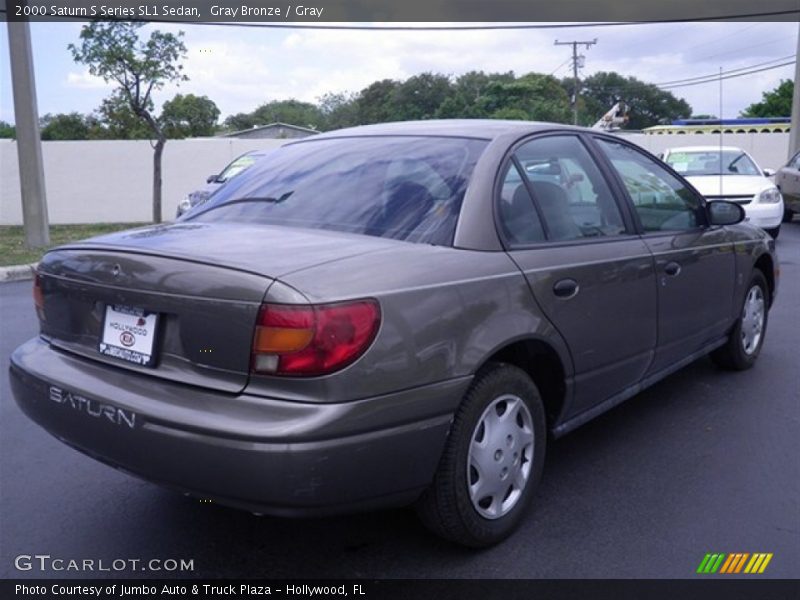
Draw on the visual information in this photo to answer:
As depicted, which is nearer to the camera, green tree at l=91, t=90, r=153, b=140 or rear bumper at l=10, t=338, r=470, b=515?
rear bumper at l=10, t=338, r=470, b=515

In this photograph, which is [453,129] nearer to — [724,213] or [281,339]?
[281,339]

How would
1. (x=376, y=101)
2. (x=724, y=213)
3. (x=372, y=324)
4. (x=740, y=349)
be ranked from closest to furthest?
(x=372, y=324) → (x=724, y=213) → (x=740, y=349) → (x=376, y=101)

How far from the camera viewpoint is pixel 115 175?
2108cm

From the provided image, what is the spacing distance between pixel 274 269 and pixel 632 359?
202cm

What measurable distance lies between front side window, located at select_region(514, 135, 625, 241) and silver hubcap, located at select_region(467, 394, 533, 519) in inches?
32.2

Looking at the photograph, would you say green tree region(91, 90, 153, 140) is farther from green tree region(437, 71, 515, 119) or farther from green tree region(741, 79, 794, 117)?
green tree region(741, 79, 794, 117)

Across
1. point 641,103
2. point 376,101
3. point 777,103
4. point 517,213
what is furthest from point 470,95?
point 517,213

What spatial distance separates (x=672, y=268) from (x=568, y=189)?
Result: 0.80 metres

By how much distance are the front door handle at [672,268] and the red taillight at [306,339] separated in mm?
2177

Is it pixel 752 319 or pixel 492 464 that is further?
pixel 752 319

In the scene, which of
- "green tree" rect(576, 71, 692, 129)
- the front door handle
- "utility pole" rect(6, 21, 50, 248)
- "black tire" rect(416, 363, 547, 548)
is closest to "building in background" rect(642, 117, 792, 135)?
"utility pole" rect(6, 21, 50, 248)

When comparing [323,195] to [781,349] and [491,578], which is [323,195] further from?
[781,349]

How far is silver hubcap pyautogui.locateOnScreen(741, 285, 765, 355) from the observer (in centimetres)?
548

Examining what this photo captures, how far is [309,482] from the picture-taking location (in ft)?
8.42
